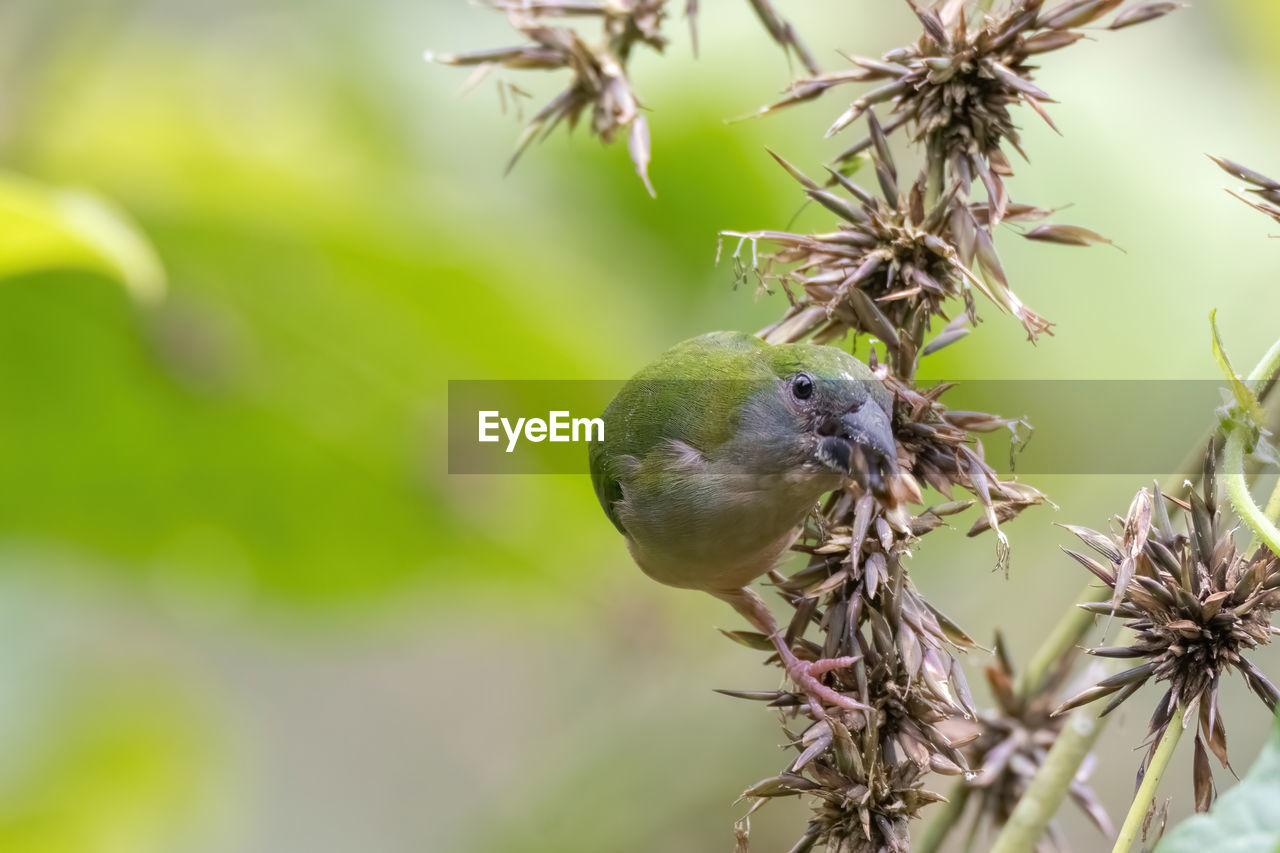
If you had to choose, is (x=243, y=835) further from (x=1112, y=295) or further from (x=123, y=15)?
(x=1112, y=295)

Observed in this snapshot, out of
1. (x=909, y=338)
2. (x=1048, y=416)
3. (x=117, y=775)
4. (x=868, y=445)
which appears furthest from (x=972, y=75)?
(x=117, y=775)

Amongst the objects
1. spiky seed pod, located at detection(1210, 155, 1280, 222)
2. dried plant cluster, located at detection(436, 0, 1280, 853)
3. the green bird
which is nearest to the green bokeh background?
the green bird

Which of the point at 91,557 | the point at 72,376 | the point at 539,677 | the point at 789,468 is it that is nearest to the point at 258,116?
the point at 72,376

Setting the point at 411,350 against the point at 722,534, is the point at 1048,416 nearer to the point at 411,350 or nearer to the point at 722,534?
the point at 722,534

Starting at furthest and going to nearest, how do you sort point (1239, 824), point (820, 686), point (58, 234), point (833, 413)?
1. point (833, 413)
2. point (58, 234)
3. point (820, 686)
4. point (1239, 824)

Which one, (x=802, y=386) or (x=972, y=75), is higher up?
(x=972, y=75)

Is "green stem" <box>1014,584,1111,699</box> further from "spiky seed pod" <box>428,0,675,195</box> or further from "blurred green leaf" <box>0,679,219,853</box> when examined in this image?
"blurred green leaf" <box>0,679,219,853</box>
